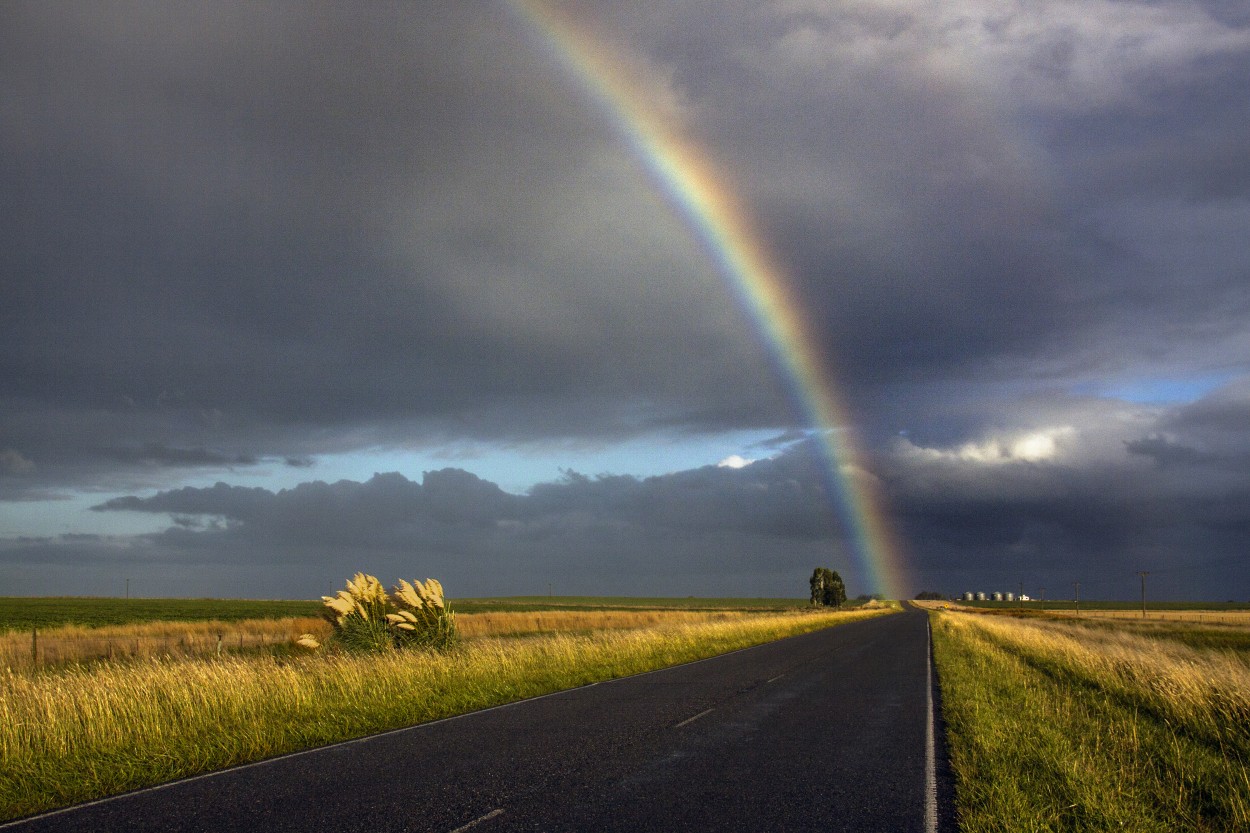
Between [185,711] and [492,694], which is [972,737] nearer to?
[492,694]

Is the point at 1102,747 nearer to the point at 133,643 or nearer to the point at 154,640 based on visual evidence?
the point at 133,643

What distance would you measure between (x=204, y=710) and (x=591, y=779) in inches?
273

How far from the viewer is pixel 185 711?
39.7 feet

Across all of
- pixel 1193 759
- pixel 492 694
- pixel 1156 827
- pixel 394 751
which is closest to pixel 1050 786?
pixel 1156 827

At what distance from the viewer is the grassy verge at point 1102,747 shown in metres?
7.93

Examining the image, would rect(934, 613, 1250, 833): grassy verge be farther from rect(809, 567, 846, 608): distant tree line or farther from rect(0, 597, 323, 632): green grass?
rect(809, 567, 846, 608): distant tree line

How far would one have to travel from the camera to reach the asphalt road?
24.0 feet

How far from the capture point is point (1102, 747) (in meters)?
11.5

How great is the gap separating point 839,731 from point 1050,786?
4001mm

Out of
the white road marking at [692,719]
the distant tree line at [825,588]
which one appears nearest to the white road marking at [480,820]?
the white road marking at [692,719]

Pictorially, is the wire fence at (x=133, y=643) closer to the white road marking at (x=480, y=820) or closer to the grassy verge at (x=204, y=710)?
the grassy verge at (x=204, y=710)

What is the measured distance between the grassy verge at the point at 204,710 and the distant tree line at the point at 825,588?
5695 inches

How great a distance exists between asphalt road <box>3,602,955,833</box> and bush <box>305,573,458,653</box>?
7.08 m

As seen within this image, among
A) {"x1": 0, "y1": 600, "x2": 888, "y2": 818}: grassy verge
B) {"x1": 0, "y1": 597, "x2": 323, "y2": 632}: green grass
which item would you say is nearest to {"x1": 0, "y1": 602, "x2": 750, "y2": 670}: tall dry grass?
{"x1": 0, "y1": 597, "x2": 323, "y2": 632}: green grass
